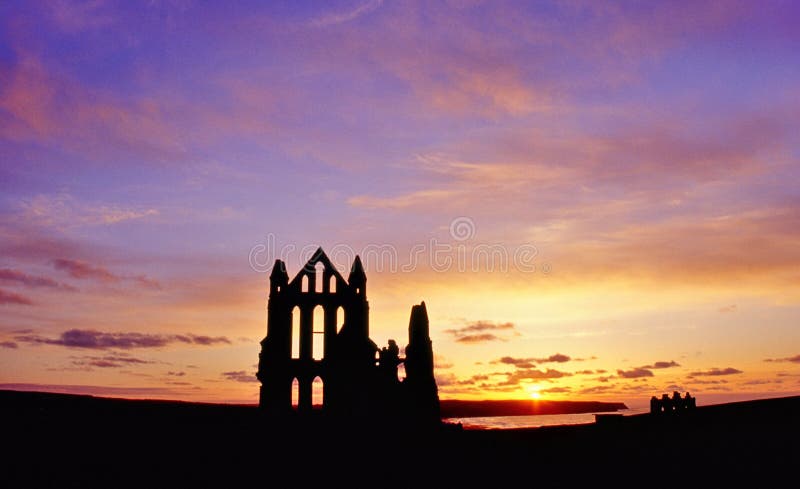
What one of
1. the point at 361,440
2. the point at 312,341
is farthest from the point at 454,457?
the point at 312,341

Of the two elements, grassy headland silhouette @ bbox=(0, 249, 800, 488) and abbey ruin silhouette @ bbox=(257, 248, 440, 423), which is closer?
grassy headland silhouette @ bbox=(0, 249, 800, 488)

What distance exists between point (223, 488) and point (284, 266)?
69.2 feet

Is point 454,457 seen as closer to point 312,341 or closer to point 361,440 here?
point 361,440

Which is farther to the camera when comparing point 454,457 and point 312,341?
point 312,341

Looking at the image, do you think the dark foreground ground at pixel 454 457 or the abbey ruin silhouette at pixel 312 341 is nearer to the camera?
the dark foreground ground at pixel 454 457

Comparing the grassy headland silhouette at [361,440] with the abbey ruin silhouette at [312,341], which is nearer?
the grassy headland silhouette at [361,440]

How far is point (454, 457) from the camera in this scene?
20625mm

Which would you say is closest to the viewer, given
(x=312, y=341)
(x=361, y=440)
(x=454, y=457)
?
(x=454, y=457)

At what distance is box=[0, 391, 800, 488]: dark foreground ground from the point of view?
16.5 m

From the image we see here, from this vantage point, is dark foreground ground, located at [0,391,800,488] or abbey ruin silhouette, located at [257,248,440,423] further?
abbey ruin silhouette, located at [257,248,440,423]

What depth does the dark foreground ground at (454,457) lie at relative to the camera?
54.0 ft

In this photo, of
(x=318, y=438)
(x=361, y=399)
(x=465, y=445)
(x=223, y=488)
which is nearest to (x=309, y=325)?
(x=361, y=399)

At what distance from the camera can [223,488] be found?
18.0 m

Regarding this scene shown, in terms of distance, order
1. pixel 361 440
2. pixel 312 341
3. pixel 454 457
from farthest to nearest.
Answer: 1. pixel 312 341
2. pixel 361 440
3. pixel 454 457
